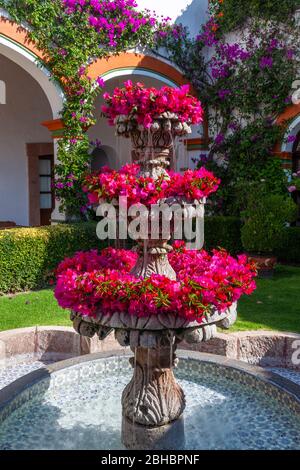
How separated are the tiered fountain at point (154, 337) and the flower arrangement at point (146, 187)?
0.18ft

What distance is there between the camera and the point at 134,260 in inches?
117

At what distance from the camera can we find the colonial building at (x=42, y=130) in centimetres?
861

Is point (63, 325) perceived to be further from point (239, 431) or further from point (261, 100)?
point (261, 100)

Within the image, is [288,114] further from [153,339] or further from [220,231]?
[153,339]

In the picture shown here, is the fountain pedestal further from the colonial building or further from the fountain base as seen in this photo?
the colonial building

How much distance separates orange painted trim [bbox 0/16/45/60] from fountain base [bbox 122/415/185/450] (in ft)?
20.1

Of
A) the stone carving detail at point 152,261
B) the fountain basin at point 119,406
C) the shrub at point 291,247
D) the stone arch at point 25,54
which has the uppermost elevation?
the stone arch at point 25,54

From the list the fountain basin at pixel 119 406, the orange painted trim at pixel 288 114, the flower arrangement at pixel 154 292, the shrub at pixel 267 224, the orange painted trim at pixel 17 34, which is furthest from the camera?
the orange painted trim at pixel 288 114

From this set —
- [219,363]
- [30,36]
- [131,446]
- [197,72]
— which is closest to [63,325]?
[219,363]

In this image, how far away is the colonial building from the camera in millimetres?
8609

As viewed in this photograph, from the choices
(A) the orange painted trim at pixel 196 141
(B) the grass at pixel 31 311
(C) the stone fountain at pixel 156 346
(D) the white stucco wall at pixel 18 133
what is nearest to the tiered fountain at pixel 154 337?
(C) the stone fountain at pixel 156 346

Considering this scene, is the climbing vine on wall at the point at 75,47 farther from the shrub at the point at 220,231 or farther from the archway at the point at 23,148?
the archway at the point at 23,148

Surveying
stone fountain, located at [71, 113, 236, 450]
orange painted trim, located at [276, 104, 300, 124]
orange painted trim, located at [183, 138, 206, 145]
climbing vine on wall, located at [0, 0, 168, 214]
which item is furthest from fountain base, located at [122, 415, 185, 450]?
orange painted trim, located at [183, 138, 206, 145]
